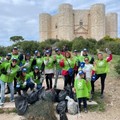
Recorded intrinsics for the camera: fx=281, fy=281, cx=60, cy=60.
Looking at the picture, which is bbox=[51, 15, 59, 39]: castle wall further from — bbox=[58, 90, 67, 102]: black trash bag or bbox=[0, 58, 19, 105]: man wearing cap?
bbox=[0, 58, 19, 105]: man wearing cap

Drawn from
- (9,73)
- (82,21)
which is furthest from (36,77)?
(82,21)

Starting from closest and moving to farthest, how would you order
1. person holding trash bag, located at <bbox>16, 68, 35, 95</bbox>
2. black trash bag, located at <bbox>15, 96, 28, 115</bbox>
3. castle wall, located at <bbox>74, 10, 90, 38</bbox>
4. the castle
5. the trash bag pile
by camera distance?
the trash bag pile < black trash bag, located at <bbox>15, 96, 28, 115</bbox> < person holding trash bag, located at <bbox>16, 68, 35, 95</bbox> < the castle < castle wall, located at <bbox>74, 10, 90, 38</bbox>

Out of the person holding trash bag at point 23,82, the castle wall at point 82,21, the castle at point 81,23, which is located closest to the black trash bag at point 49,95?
the person holding trash bag at point 23,82

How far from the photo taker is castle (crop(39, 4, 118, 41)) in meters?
61.5

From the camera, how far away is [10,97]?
29.7 ft

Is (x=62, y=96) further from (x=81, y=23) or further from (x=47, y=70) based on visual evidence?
(x=81, y=23)

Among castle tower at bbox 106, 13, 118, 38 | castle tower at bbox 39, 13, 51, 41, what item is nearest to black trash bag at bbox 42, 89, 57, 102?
castle tower at bbox 39, 13, 51, 41

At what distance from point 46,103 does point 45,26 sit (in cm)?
6014

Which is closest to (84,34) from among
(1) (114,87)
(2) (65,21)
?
(2) (65,21)

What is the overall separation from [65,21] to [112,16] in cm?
1243

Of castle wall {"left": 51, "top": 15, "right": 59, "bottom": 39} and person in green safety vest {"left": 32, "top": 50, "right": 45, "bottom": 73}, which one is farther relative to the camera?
castle wall {"left": 51, "top": 15, "right": 59, "bottom": 39}

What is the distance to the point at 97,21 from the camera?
2422 inches

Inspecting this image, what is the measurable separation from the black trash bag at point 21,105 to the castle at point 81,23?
51976 mm

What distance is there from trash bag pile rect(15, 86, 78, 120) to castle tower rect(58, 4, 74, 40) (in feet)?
171
